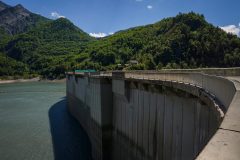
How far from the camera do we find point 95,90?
29.2 m

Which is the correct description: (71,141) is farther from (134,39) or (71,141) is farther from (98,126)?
(134,39)

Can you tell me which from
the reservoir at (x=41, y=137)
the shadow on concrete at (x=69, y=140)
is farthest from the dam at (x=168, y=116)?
the reservoir at (x=41, y=137)

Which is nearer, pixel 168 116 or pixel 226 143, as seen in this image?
pixel 226 143

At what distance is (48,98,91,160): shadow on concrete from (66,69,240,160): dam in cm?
283

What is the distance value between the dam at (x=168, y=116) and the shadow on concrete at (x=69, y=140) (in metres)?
2.83

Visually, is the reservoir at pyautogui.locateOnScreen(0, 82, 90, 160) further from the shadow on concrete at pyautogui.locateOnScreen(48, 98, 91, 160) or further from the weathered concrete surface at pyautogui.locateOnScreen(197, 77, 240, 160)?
the weathered concrete surface at pyautogui.locateOnScreen(197, 77, 240, 160)

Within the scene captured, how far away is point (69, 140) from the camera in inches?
1421

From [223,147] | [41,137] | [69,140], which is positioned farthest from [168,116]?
[41,137]

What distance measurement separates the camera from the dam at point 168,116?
15.7ft

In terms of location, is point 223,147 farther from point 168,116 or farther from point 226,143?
point 168,116

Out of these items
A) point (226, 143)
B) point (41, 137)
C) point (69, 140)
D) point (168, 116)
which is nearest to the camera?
point (226, 143)

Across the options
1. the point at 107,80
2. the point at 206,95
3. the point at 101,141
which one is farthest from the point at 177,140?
the point at 107,80

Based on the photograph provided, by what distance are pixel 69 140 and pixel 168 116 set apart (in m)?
23.4

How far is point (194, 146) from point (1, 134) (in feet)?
114
